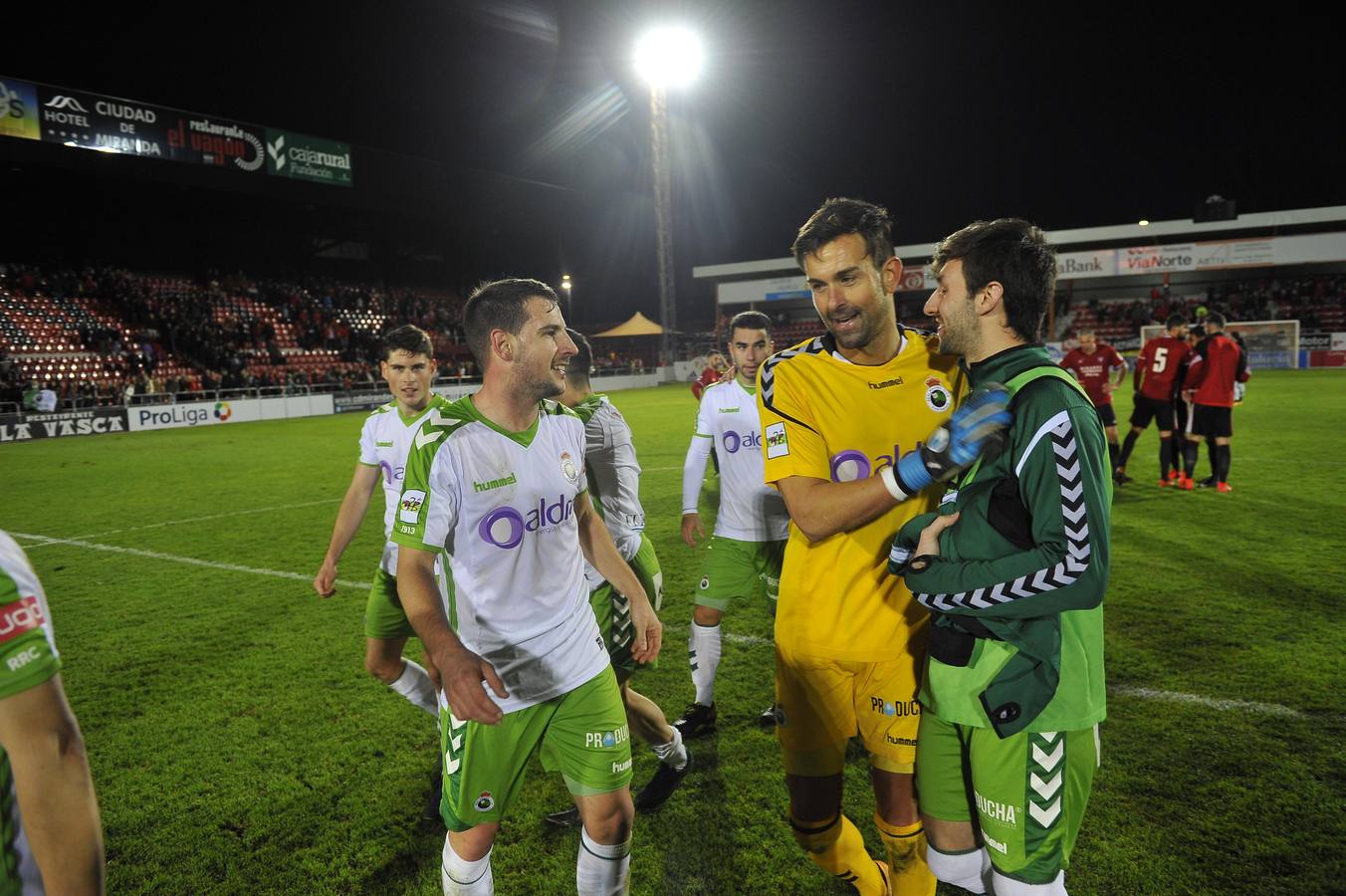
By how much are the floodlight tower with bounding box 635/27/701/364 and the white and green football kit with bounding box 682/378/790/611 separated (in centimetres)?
3346

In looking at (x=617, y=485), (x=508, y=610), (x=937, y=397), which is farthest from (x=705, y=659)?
(x=937, y=397)

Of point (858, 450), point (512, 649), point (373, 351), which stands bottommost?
point (512, 649)

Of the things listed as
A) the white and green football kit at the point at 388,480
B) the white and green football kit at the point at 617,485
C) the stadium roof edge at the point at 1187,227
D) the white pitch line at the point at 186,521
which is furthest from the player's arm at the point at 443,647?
the stadium roof edge at the point at 1187,227

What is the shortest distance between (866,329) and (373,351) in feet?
128

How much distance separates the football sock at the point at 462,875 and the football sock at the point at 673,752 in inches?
50.4

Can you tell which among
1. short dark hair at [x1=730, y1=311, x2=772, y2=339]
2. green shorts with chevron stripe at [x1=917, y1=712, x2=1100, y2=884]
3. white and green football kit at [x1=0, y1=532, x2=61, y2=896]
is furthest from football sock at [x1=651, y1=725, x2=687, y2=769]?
short dark hair at [x1=730, y1=311, x2=772, y2=339]

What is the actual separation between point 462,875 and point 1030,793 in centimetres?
178

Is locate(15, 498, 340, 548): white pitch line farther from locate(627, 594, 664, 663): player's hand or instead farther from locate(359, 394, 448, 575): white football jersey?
locate(627, 594, 664, 663): player's hand

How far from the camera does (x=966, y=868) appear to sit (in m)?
2.16

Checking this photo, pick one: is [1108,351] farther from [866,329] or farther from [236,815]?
[236,815]

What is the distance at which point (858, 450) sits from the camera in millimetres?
2588

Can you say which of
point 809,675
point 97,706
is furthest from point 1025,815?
point 97,706

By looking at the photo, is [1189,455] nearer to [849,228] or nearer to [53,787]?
[849,228]

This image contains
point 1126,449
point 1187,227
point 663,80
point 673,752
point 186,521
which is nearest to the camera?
point 673,752
